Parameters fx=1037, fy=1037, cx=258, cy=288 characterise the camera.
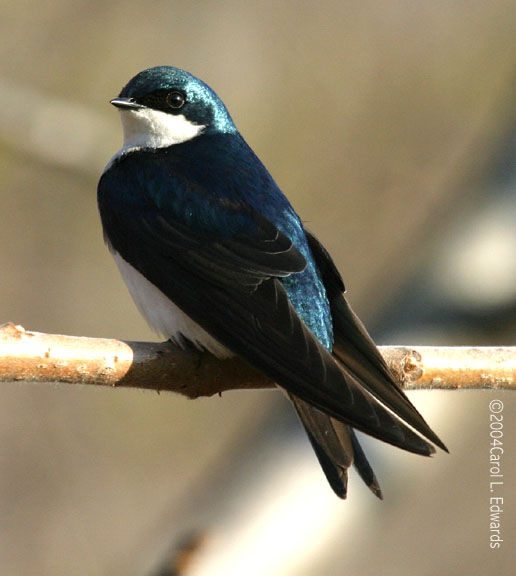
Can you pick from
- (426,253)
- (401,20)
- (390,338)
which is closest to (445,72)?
(401,20)

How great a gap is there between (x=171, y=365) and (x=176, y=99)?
90 centimetres

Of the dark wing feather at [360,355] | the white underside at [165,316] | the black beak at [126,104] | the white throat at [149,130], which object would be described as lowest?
the dark wing feather at [360,355]

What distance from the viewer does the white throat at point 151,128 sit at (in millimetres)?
2547

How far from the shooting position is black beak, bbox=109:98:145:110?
2484mm

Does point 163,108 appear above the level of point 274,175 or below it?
above

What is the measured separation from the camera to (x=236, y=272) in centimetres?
212

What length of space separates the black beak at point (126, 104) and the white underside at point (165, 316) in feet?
1.21

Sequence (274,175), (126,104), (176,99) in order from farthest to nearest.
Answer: (274,175)
(176,99)
(126,104)

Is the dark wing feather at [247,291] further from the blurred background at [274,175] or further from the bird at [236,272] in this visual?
the blurred background at [274,175]

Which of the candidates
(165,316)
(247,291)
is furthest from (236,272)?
(165,316)

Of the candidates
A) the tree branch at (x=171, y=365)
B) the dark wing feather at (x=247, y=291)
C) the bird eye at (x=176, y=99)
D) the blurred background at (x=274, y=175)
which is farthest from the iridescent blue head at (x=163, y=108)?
the blurred background at (x=274, y=175)

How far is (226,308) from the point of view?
2076 mm

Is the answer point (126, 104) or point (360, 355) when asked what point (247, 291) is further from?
point (126, 104)

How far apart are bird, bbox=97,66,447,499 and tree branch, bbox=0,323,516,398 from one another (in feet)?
0.19
